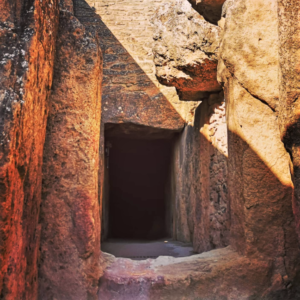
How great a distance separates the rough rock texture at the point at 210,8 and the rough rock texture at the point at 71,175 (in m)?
0.96

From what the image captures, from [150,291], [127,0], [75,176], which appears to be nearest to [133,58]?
[127,0]

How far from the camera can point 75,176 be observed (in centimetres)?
206

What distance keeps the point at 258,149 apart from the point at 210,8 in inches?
48.8

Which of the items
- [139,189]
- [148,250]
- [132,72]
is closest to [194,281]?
[148,250]

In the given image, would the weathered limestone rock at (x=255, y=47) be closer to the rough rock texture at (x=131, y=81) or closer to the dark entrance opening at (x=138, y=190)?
the rough rock texture at (x=131, y=81)

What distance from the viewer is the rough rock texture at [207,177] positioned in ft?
11.3

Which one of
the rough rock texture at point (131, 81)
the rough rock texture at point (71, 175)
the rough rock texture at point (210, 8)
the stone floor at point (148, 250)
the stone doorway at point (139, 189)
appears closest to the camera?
the rough rock texture at point (71, 175)

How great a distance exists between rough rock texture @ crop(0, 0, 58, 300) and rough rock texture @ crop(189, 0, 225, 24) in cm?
120

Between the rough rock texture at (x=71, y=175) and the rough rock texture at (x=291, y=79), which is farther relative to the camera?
the rough rock texture at (x=71, y=175)

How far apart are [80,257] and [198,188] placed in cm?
210

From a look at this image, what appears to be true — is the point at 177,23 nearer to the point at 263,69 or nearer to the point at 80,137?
the point at 263,69

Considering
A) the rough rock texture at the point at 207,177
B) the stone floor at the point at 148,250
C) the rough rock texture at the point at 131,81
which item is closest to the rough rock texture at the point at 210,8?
the rough rock texture at the point at 207,177

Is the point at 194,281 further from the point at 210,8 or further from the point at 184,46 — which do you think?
the point at 210,8

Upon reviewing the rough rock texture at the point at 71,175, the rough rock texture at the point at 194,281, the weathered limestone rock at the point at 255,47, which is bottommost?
the rough rock texture at the point at 194,281
